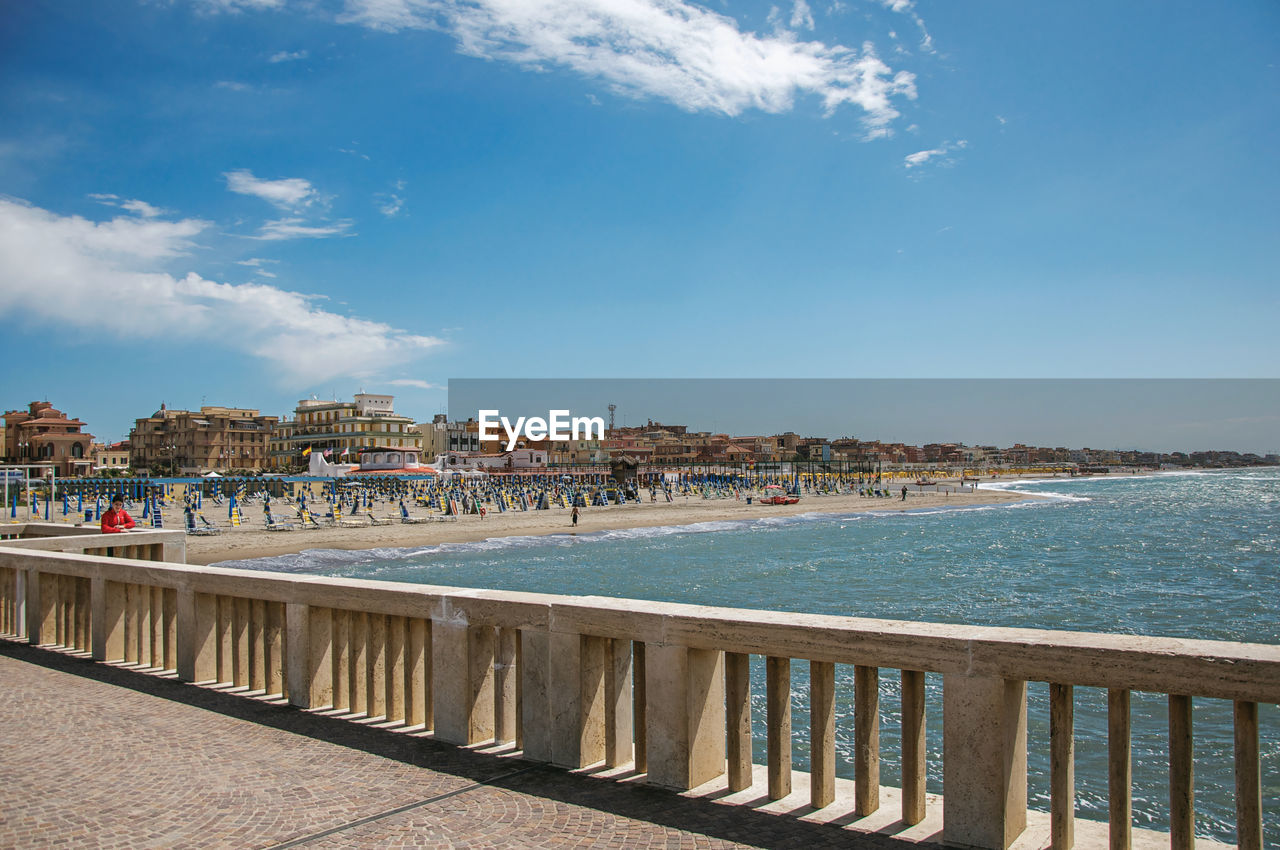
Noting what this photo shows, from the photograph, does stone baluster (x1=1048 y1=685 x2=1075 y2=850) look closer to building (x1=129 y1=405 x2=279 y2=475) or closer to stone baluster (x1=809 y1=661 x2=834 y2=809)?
stone baluster (x1=809 y1=661 x2=834 y2=809)

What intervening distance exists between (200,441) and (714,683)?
120 m

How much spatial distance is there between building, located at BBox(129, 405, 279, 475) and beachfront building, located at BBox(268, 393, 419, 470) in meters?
2.93

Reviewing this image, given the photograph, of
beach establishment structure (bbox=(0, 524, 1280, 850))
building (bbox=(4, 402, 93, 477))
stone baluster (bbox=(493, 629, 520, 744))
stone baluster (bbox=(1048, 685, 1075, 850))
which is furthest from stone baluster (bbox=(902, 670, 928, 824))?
building (bbox=(4, 402, 93, 477))

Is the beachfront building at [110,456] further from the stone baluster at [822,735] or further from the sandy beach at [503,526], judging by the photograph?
the stone baluster at [822,735]

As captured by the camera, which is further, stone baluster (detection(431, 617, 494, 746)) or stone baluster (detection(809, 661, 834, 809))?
stone baluster (detection(431, 617, 494, 746))

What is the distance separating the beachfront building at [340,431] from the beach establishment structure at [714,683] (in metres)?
101

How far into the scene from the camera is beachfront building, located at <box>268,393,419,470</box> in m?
104

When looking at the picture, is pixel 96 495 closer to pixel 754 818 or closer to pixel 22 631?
pixel 22 631

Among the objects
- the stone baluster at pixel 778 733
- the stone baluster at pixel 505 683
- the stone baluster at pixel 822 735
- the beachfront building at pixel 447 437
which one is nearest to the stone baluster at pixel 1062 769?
the stone baluster at pixel 822 735

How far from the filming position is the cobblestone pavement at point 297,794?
3.34 m

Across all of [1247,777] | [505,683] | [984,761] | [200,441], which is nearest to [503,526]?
[505,683]

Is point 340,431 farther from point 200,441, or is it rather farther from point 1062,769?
point 1062,769

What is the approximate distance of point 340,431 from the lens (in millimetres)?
106500

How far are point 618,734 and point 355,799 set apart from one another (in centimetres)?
127
